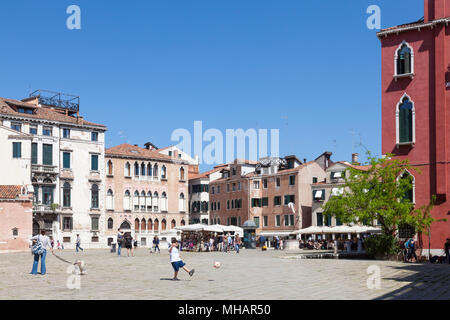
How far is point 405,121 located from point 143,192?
45.9 m

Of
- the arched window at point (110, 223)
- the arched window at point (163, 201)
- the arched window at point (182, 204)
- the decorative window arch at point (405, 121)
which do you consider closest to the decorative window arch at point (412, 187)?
the decorative window arch at point (405, 121)

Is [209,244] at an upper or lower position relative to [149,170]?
lower

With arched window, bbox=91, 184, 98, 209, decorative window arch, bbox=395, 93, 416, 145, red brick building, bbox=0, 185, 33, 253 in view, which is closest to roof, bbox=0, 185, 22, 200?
red brick building, bbox=0, 185, 33, 253

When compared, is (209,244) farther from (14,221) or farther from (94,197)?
(94,197)

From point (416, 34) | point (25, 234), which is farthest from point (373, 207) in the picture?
point (25, 234)

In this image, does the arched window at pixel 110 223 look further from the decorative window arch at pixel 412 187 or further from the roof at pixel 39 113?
the decorative window arch at pixel 412 187

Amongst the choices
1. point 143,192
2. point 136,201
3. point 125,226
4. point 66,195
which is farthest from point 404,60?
point 125,226

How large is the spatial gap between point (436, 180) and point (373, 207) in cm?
508

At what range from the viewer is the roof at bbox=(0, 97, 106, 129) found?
2487 inches

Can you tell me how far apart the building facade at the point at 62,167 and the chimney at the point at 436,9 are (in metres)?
41.4

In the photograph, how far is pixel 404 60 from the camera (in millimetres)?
36656
